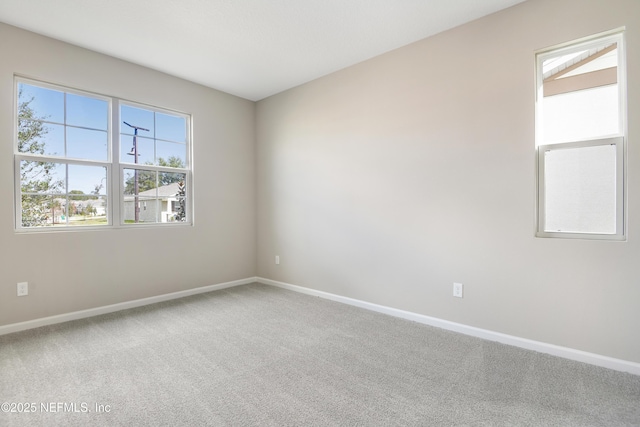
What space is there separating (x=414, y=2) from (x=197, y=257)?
3670 mm

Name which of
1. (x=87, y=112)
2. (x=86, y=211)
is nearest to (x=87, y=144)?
(x=87, y=112)

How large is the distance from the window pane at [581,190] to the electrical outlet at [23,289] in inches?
179

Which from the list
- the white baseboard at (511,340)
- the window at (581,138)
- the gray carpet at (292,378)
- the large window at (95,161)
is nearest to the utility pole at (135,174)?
the large window at (95,161)

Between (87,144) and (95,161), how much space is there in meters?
0.19

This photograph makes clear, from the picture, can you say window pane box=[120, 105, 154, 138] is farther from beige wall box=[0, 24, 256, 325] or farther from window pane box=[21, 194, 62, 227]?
window pane box=[21, 194, 62, 227]

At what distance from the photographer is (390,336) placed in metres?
2.67

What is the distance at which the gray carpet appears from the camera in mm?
1638

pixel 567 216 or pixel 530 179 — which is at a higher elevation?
pixel 530 179

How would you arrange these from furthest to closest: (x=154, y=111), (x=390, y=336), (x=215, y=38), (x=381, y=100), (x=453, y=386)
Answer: (x=154, y=111), (x=381, y=100), (x=215, y=38), (x=390, y=336), (x=453, y=386)

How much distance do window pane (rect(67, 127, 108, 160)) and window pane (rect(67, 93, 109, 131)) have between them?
7 cm

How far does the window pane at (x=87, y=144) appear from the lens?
3.11 metres

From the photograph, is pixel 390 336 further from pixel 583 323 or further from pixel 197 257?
pixel 197 257

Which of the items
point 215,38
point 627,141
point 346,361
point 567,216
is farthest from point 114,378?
point 627,141

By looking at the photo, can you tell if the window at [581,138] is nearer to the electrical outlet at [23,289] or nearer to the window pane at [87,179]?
the window pane at [87,179]
